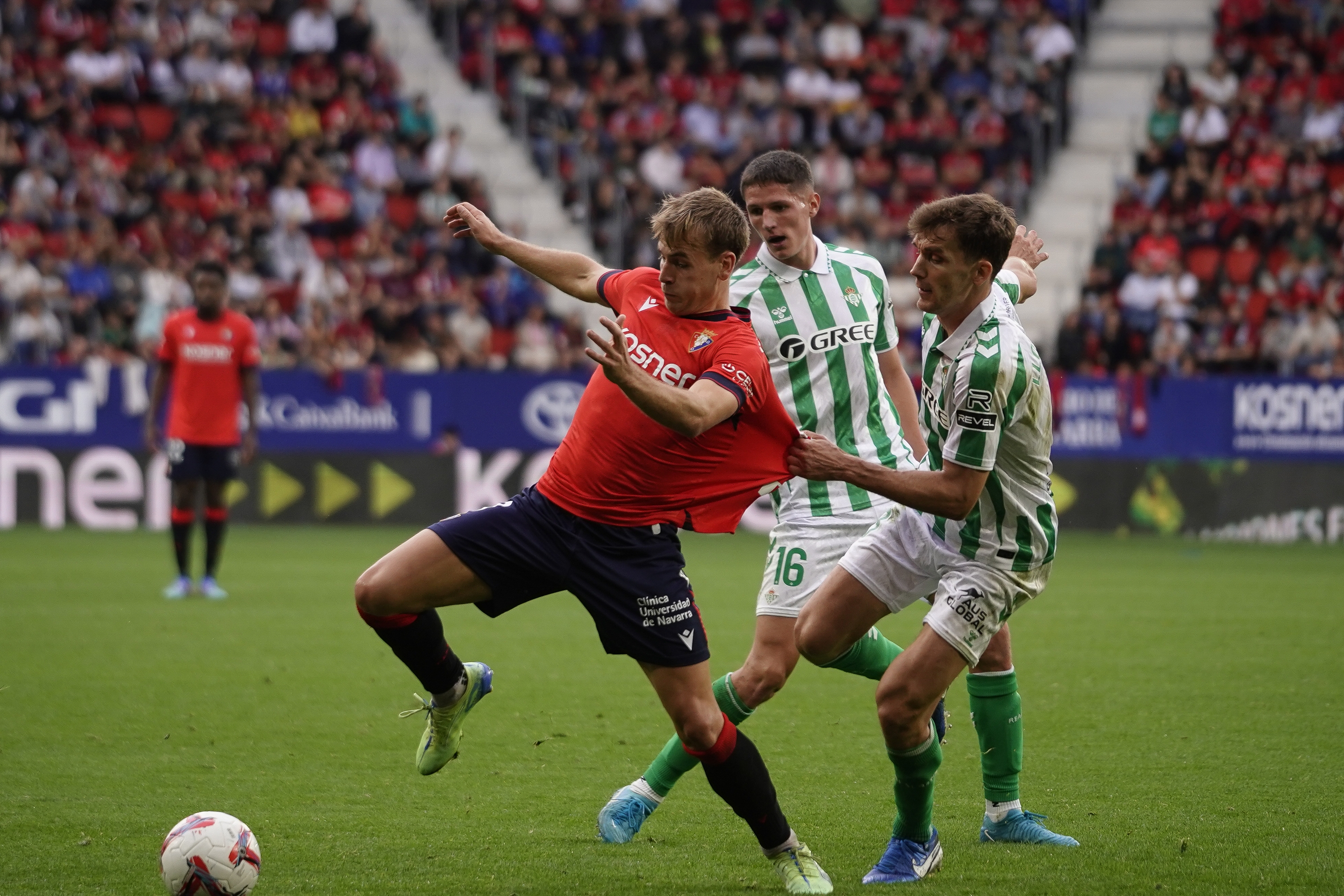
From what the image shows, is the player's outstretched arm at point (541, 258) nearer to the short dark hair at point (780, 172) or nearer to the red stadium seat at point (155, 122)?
the short dark hair at point (780, 172)

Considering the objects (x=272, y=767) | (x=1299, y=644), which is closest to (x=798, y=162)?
(x=272, y=767)

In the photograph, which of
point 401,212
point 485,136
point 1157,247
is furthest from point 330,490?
point 1157,247

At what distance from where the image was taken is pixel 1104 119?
84.1ft

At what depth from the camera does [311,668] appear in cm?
932

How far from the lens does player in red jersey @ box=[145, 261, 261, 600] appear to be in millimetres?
12414

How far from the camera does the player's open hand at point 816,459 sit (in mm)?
5109

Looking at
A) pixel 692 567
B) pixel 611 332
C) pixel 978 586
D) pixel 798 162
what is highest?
pixel 798 162

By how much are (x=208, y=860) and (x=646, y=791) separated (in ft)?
A: 5.64

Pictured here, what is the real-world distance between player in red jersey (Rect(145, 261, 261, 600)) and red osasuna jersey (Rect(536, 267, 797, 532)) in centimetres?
768

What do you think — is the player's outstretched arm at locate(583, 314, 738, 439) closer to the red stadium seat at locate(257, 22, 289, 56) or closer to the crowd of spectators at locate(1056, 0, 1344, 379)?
the crowd of spectators at locate(1056, 0, 1344, 379)

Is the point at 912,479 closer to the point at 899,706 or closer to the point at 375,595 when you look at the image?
the point at 899,706

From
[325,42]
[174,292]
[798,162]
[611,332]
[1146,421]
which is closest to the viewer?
[611,332]

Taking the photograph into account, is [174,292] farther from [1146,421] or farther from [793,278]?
[793,278]

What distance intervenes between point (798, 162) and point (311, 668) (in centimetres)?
448
